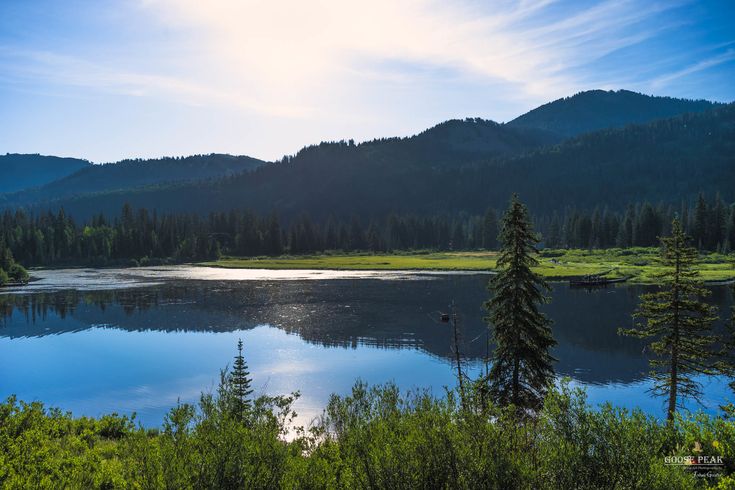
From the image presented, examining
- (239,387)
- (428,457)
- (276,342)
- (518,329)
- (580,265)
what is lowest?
(276,342)

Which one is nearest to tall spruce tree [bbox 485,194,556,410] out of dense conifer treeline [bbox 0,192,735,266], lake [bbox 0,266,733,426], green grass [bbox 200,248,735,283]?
lake [bbox 0,266,733,426]

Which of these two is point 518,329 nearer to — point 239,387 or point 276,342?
point 239,387

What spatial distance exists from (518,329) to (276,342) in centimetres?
3054

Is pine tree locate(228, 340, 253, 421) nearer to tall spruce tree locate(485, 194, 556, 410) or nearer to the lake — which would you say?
the lake

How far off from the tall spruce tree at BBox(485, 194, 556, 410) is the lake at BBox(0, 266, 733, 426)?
7.51m

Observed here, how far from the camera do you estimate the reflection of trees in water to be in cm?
5022

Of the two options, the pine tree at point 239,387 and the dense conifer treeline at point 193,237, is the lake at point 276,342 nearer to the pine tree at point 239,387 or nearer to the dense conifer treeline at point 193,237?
the pine tree at point 239,387

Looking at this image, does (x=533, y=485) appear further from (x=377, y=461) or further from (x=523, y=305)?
(x=523, y=305)

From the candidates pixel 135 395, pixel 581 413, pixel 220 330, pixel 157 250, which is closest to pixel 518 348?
pixel 581 413

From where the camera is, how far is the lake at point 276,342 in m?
39.0

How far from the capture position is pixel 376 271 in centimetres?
13338

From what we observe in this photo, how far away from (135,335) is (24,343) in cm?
1088

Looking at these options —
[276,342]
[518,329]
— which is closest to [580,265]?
[276,342]

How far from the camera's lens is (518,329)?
99.5ft
